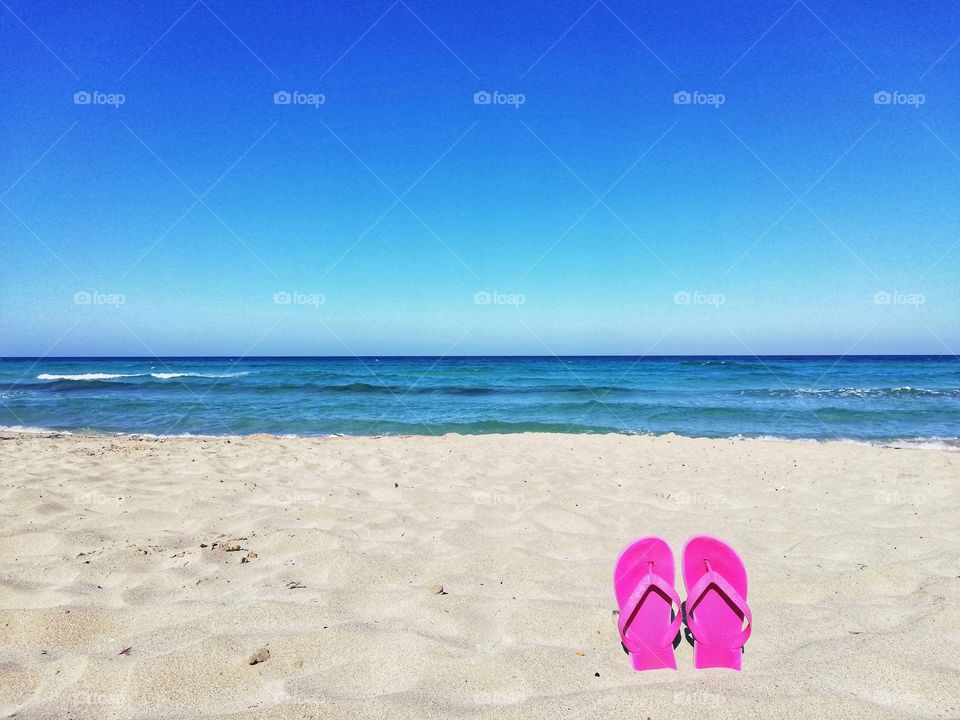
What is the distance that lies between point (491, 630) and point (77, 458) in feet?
19.9

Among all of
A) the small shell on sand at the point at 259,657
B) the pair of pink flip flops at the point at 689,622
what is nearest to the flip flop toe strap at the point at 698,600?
the pair of pink flip flops at the point at 689,622

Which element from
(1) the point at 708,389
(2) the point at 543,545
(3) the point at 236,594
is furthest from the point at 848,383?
(3) the point at 236,594

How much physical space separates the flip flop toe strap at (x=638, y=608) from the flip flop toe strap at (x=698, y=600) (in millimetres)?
73

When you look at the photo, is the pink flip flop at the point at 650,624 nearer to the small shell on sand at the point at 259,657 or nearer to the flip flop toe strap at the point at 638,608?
the flip flop toe strap at the point at 638,608

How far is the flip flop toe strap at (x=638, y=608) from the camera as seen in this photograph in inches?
82.0

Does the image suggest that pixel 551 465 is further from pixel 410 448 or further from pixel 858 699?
pixel 858 699

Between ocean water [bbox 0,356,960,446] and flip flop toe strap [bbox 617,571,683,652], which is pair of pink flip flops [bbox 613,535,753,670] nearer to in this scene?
flip flop toe strap [bbox 617,571,683,652]

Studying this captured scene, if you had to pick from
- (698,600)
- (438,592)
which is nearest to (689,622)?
(698,600)

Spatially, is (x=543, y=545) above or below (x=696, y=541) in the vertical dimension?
below

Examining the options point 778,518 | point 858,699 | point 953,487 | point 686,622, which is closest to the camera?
point 858,699

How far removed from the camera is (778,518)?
159 inches

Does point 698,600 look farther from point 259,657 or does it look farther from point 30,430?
point 30,430

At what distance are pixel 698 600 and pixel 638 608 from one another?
0.27 m

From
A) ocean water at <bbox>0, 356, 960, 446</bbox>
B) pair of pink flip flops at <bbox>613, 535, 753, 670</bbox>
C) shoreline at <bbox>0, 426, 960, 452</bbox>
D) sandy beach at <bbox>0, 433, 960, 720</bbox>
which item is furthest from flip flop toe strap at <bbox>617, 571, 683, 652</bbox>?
ocean water at <bbox>0, 356, 960, 446</bbox>
